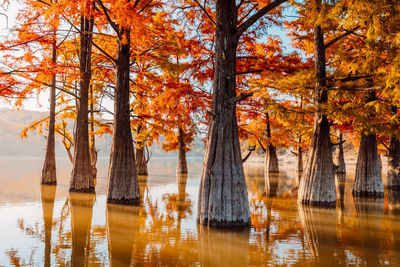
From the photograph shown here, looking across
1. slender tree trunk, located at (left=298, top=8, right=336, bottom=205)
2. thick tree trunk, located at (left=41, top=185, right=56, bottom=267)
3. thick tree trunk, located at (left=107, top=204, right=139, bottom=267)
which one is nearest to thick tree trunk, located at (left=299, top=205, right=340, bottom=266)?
slender tree trunk, located at (left=298, top=8, right=336, bottom=205)

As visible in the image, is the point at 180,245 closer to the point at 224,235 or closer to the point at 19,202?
the point at 224,235

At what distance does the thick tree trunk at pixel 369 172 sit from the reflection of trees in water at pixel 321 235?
4908mm

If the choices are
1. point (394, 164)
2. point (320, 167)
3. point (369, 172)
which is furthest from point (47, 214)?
point (394, 164)

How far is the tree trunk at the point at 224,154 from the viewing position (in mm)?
8539

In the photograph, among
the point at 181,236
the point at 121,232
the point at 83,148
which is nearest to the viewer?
the point at 181,236

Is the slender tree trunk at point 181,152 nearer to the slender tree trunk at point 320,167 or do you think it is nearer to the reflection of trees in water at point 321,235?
the slender tree trunk at point 320,167

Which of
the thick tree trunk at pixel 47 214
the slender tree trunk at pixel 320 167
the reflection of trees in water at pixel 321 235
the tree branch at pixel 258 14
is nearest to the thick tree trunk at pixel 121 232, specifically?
the thick tree trunk at pixel 47 214

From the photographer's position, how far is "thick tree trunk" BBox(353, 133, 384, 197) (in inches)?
617

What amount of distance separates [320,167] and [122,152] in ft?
23.7

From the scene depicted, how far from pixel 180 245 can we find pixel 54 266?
2575mm

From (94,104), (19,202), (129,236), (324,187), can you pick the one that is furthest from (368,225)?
(94,104)

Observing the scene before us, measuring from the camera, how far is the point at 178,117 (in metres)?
13.5

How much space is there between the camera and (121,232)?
8.31 meters

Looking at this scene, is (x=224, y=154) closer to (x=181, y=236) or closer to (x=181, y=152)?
(x=181, y=236)
